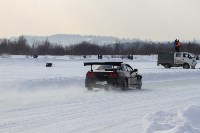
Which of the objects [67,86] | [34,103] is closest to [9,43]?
[67,86]

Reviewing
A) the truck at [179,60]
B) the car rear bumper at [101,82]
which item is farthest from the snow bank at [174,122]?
the truck at [179,60]

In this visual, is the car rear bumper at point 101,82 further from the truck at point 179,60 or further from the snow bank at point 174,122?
→ the truck at point 179,60

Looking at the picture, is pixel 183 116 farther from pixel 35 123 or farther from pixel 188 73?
pixel 188 73

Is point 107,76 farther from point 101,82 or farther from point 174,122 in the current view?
point 174,122

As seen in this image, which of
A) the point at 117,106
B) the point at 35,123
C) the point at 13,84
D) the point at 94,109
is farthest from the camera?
the point at 13,84

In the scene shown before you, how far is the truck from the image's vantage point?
4843 cm

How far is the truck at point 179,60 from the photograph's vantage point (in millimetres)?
48434

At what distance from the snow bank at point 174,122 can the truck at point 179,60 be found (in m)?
38.9

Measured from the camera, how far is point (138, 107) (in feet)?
40.6

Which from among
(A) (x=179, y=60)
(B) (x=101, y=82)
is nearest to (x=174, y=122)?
(B) (x=101, y=82)

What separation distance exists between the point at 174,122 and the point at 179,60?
4130 cm

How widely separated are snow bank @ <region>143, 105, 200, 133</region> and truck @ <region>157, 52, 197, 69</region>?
38.9 metres

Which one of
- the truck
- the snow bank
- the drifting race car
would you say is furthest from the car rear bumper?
the truck

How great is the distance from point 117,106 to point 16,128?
15.0 ft
